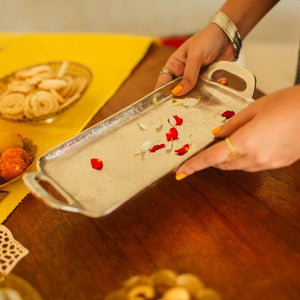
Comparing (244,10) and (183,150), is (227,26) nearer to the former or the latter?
(244,10)

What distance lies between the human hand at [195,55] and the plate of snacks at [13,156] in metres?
0.41

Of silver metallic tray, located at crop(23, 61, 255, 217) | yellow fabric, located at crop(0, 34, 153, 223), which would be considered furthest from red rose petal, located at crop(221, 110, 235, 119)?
yellow fabric, located at crop(0, 34, 153, 223)

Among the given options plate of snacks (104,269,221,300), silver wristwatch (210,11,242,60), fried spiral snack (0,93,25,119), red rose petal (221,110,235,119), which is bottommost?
plate of snacks (104,269,221,300)

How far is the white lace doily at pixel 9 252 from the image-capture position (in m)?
0.62

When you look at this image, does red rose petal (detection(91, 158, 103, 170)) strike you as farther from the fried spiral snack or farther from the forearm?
the forearm

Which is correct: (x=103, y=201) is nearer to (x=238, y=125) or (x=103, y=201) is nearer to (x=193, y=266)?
(x=193, y=266)

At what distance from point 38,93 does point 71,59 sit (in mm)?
409

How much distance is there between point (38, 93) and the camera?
95cm

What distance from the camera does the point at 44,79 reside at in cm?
101

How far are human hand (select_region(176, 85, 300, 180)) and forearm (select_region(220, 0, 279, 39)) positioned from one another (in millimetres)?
476

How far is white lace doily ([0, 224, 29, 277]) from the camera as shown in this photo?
2.04 ft

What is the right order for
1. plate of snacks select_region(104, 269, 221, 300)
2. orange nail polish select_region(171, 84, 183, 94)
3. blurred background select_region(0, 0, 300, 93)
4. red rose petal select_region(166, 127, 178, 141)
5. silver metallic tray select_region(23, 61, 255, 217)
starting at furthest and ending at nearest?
1. blurred background select_region(0, 0, 300, 93)
2. orange nail polish select_region(171, 84, 183, 94)
3. red rose petal select_region(166, 127, 178, 141)
4. silver metallic tray select_region(23, 61, 255, 217)
5. plate of snacks select_region(104, 269, 221, 300)

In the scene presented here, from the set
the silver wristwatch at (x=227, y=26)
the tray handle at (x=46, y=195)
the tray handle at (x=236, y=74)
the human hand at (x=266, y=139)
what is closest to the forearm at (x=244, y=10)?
the silver wristwatch at (x=227, y=26)

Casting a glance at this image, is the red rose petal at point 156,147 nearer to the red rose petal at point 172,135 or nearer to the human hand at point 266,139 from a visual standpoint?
the red rose petal at point 172,135
